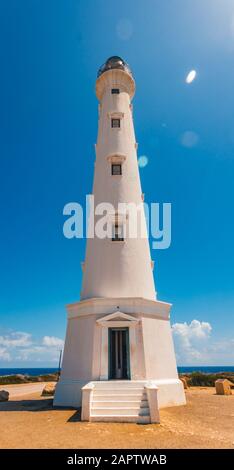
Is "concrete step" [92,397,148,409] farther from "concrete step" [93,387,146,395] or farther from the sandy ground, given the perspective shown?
the sandy ground

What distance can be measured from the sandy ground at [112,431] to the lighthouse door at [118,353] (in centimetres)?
243

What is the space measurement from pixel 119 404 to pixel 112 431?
7.60 feet

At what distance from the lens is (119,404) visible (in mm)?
11312

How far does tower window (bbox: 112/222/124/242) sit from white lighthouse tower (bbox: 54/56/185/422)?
6cm

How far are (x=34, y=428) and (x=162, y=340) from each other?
757 centimetres

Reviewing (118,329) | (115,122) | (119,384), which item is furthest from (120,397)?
(115,122)

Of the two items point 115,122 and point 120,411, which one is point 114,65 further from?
point 120,411

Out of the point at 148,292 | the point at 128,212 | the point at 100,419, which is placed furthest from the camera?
the point at 128,212

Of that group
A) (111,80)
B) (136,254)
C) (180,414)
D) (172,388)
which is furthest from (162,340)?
(111,80)

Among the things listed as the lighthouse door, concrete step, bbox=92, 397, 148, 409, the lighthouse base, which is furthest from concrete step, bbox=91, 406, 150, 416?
the lighthouse door
